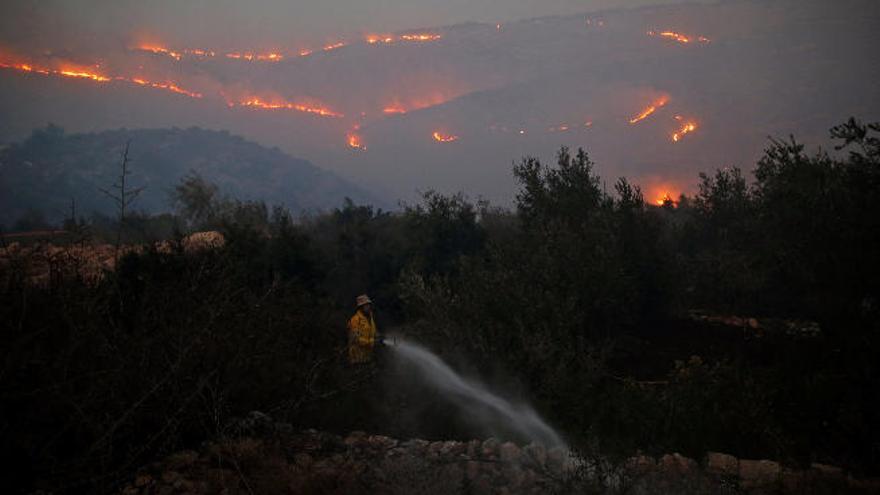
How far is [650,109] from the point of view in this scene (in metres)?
55.6

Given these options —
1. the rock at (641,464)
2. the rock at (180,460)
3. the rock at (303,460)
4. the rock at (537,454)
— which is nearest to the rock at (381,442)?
the rock at (303,460)

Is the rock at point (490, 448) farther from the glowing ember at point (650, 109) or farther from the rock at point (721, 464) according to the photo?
the glowing ember at point (650, 109)

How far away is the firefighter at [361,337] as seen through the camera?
811cm

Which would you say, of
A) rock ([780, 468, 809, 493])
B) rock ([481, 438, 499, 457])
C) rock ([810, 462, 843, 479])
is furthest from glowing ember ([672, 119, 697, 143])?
rock ([481, 438, 499, 457])

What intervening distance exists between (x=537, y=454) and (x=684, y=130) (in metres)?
51.8

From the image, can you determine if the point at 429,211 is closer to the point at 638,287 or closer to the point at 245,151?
the point at 638,287

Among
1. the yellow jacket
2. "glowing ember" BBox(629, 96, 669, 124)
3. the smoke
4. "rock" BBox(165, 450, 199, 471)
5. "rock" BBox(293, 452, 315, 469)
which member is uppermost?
"glowing ember" BBox(629, 96, 669, 124)

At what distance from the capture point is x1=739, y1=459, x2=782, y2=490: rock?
512 centimetres

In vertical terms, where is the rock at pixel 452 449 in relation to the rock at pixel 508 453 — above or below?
below

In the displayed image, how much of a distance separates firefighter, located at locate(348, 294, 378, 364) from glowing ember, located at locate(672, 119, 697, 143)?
48990 mm

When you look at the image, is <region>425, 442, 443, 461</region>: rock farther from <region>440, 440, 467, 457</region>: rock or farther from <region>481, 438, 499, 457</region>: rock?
<region>481, 438, 499, 457</region>: rock

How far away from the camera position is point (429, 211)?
2003cm

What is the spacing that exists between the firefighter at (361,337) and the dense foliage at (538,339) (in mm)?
356

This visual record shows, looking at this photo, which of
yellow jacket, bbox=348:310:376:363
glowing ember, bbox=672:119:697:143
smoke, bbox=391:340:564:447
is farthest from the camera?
glowing ember, bbox=672:119:697:143
